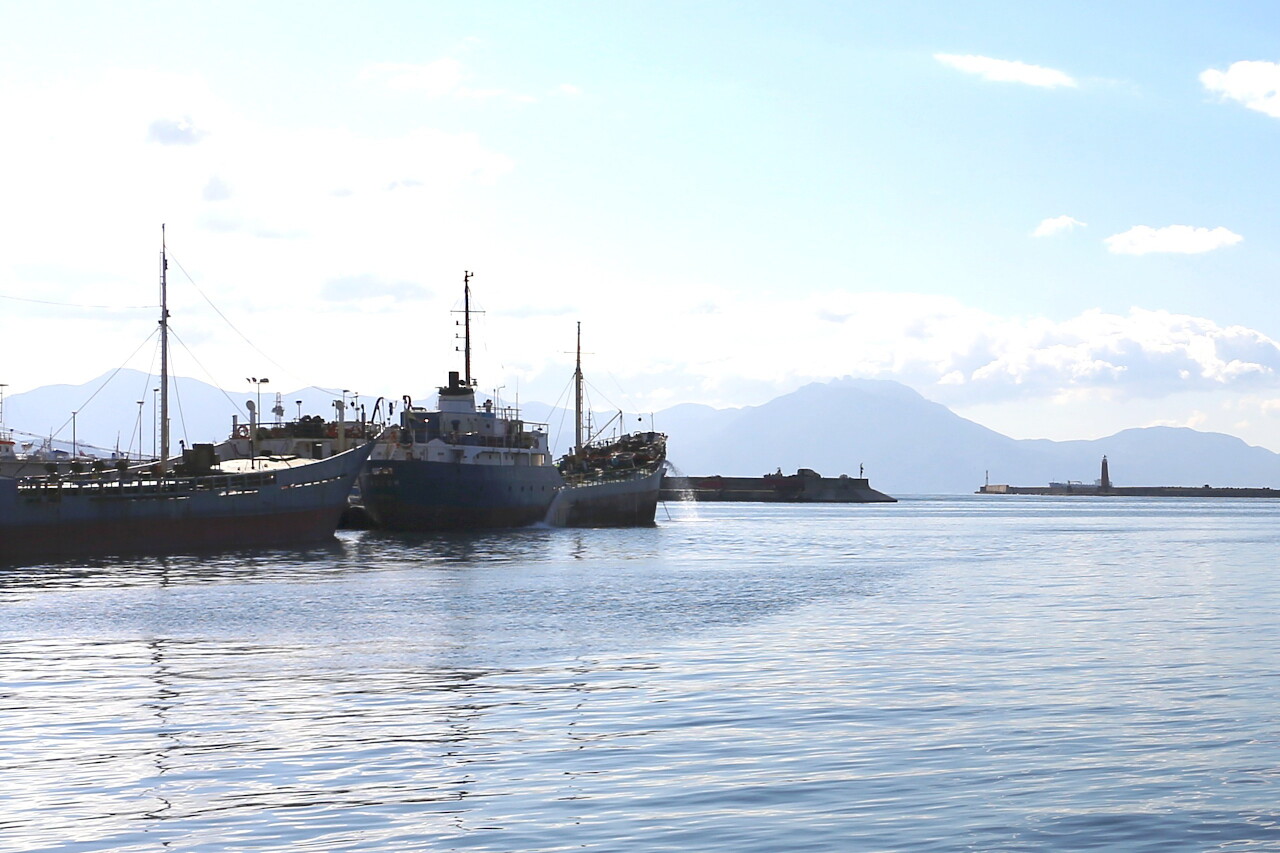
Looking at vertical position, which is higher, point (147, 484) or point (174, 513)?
point (147, 484)

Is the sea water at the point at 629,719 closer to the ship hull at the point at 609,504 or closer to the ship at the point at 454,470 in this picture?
the ship at the point at 454,470

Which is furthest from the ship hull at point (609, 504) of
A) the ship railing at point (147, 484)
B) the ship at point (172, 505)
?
the ship railing at point (147, 484)

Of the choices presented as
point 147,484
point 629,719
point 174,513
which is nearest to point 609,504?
point 174,513

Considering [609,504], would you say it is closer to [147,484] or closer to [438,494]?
[438,494]

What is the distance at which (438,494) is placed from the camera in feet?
273

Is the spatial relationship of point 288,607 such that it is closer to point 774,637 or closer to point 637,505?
point 774,637

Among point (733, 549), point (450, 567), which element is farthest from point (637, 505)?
point (450, 567)

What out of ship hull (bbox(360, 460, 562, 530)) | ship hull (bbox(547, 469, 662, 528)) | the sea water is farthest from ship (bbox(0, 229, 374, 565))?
ship hull (bbox(547, 469, 662, 528))

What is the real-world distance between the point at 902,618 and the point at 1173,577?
24.7 metres

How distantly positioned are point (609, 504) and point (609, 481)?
1867mm

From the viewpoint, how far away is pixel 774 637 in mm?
33188

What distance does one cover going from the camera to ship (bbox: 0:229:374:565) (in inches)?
2243

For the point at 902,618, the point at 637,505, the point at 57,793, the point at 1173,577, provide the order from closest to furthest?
1. the point at 57,793
2. the point at 902,618
3. the point at 1173,577
4. the point at 637,505

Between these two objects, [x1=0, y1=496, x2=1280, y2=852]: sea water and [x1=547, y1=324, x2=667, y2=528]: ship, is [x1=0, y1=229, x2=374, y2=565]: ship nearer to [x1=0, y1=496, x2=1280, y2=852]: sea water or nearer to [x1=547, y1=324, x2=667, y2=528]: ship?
[x1=0, y1=496, x2=1280, y2=852]: sea water
